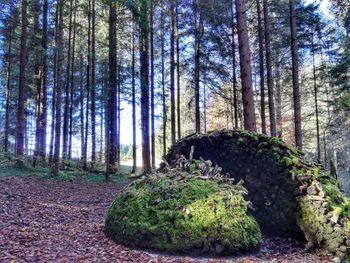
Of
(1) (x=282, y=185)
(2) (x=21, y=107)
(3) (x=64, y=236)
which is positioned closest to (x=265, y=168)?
(1) (x=282, y=185)

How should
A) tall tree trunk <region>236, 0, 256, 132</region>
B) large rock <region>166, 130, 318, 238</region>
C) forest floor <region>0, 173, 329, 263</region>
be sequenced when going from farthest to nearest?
tall tree trunk <region>236, 0, 256, 132</region>, large rock <region>166, 130, 318, 238</region>, forest floor <region>0, 173, 329, 263</region>

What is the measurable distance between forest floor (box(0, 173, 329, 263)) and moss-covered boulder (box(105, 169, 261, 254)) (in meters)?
0.22

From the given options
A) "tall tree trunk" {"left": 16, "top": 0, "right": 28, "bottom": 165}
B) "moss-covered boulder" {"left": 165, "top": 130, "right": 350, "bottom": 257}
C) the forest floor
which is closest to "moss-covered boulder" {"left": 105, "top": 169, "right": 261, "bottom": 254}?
the forest floor

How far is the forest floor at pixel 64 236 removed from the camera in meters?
4.99

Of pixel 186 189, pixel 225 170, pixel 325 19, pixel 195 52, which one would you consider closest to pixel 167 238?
pixel 186 189

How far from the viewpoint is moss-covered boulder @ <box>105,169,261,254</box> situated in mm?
5504

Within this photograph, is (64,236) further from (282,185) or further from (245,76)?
(245,76)

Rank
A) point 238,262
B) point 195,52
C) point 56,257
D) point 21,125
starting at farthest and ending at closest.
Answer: point 195,52 → point 21,125 → point 238,262 → point 56,257

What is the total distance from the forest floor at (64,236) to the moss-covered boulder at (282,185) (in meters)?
0.38

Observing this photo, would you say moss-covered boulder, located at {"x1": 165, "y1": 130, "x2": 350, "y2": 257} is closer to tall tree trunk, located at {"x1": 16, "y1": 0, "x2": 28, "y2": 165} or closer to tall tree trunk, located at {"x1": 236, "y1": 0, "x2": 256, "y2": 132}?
tall tree trunk, located at {"x1": 236, "y1": 0, "x2": 256, "y2": 132}

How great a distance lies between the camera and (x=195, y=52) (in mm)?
20766

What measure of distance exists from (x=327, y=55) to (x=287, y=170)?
66.3ft

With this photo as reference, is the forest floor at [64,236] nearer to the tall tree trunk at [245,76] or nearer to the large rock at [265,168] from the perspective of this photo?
the large rock at [265,168]

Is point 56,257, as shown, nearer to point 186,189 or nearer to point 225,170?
point 186,189
